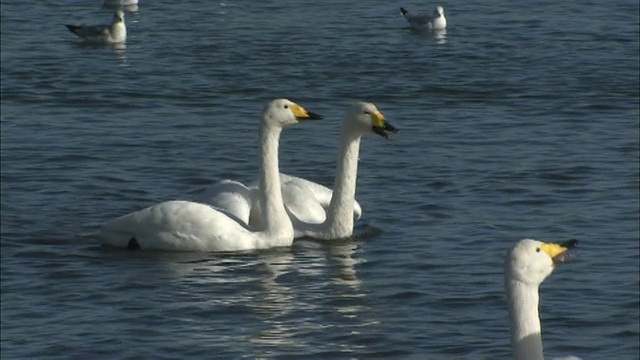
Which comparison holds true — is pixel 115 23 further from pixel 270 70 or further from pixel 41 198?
pixel 41 198

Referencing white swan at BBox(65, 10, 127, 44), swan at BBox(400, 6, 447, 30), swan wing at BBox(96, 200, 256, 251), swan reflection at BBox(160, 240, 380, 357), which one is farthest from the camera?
swan at BBox(400, 6, 447, 30)

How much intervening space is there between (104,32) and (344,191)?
44.0ft

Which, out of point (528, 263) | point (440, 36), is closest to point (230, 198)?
point (528, 263)

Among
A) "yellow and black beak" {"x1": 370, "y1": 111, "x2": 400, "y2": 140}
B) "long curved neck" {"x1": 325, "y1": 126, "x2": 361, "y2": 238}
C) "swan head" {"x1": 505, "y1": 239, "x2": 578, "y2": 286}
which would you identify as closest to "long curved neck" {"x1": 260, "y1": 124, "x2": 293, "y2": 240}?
"long curved neck" {"x1": 325, "y1": 126, "x2": 361, "y2": 238}

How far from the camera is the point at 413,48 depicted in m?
27.0

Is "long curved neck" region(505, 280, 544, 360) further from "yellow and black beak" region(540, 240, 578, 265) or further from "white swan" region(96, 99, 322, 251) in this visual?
"white swan" region(96, 99, 322, 251)

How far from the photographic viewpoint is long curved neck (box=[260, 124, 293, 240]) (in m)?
14.8

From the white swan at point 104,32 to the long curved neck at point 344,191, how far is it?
1297 centimetres

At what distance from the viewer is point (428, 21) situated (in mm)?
28609

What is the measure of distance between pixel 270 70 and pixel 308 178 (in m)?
6.19

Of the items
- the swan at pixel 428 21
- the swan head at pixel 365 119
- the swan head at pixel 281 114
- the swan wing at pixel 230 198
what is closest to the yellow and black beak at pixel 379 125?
the swan head at pixel 365 119

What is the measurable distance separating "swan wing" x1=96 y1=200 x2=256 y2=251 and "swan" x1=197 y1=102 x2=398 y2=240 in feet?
1.77

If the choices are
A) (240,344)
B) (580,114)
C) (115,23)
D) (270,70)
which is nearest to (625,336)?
(240,344)

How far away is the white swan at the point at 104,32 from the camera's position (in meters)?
28.0
